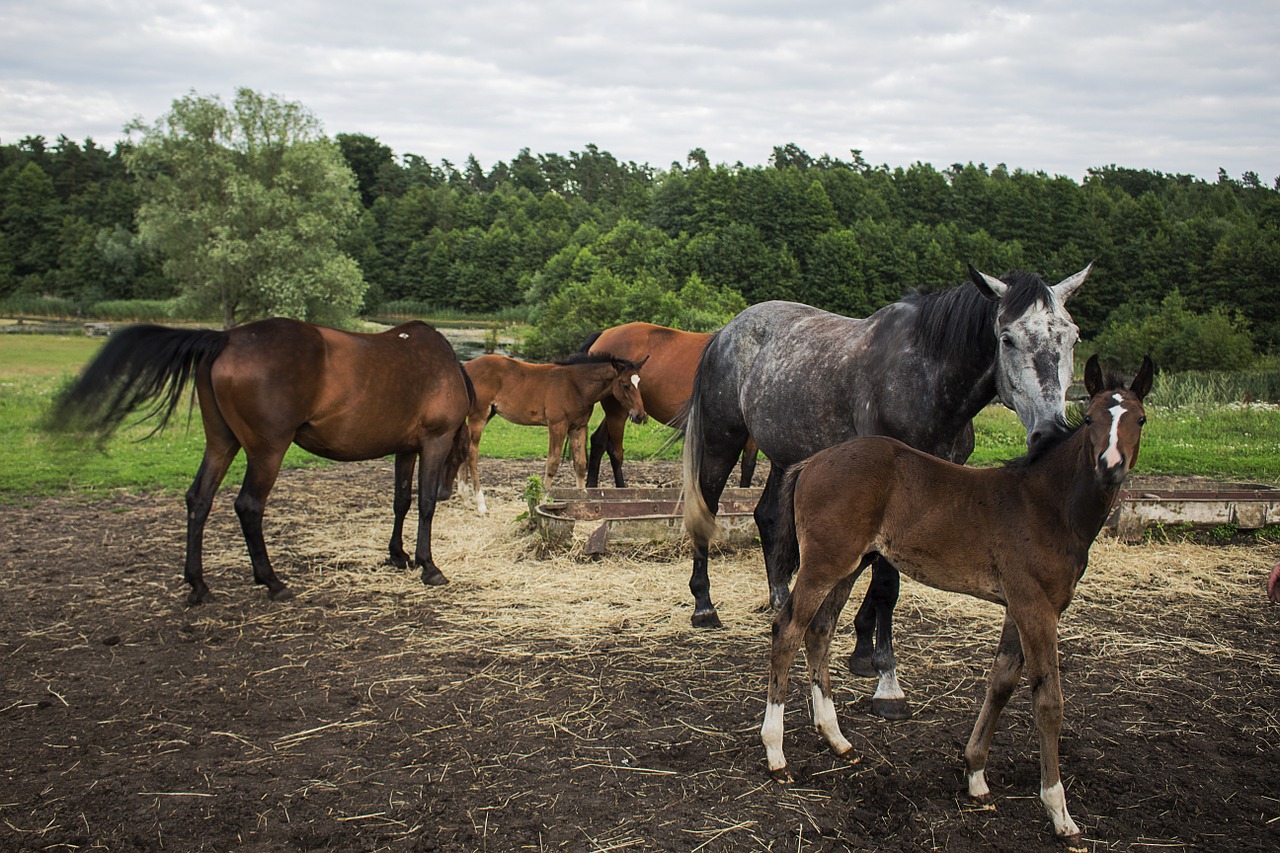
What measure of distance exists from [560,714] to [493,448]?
8.72 meters

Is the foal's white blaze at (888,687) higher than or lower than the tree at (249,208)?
lower

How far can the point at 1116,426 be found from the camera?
9.59 feet

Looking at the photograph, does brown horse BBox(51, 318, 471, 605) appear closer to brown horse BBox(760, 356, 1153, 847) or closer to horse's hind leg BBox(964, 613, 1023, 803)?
brown horse BBox(760, 356, 1153, 847)

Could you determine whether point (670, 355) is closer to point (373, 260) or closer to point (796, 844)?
point (796, 844)

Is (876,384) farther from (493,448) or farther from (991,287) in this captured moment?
(493,448)

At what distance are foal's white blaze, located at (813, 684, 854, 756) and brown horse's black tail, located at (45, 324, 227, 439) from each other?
4.59 m

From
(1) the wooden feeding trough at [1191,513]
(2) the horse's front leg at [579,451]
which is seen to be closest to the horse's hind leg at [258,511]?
(2) the horse's front leg at [579,451]

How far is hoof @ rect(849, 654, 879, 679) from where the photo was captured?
462 centimetres

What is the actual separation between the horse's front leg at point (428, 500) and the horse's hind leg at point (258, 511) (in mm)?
981

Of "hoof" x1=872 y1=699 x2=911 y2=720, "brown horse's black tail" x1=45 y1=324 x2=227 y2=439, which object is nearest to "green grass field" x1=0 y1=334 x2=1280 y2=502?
"brown horse's black tail" x1=45 y1=324 x2=227 y2=439

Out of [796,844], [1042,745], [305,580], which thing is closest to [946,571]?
[1042,745]

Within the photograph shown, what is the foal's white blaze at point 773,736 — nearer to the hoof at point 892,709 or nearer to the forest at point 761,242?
the hoof at point 892,709

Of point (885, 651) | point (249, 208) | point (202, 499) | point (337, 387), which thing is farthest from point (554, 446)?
point (249, 208)

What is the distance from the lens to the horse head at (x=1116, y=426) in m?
2.89
